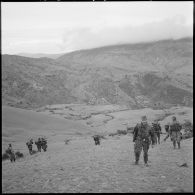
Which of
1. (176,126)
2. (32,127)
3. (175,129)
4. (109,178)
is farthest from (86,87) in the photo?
(109,178)

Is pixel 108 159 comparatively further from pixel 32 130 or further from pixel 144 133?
pixel 32 130

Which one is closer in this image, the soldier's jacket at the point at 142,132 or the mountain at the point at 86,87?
the soldier's jacket at the point at 142,132

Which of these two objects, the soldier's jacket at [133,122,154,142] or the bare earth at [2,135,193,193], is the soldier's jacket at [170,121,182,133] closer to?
the bare earth at [2,135,193,193]

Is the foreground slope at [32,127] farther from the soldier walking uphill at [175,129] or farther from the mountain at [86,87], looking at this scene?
the mountain at [86,87]

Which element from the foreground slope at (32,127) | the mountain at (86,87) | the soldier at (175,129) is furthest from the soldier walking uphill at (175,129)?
the mountain at (86,87)

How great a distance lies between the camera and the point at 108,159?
16797mm

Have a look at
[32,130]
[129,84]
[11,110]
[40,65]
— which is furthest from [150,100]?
[32,130]

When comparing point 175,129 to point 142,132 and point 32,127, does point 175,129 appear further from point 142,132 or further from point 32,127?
point 32,127

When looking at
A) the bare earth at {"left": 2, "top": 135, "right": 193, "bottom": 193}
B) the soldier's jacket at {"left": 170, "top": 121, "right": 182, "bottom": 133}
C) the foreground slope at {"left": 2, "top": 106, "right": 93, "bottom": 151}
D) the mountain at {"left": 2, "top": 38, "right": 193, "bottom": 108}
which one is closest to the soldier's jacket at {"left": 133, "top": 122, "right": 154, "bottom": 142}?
the bare earth at {"left": 2, "top": 135, "right": 193, "bottom": 193}

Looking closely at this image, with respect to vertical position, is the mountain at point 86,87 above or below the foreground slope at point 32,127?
above

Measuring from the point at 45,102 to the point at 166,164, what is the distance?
449 feet

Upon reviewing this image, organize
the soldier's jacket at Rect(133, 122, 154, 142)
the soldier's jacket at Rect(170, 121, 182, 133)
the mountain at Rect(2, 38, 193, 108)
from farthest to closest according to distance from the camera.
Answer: the mountain at Rect(2, 38, 193, 108), the soldier's jacket at Rect(170, 121, 182, 133), the soldier's jacket at Rect(133, 122, 154, 142)

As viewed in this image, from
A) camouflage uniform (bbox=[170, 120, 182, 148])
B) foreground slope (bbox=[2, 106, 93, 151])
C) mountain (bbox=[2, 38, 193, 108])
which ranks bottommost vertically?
foreground slope (bbox=[2, 106, 93, 151])

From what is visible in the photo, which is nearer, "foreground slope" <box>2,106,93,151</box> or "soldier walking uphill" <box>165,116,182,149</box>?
"soldier walking uphill" <box>165,116,182,149</box>
